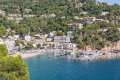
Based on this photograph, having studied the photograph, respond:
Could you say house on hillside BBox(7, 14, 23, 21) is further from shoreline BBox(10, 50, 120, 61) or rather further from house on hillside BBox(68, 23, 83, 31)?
shoreline BBox(10, 50, 120, 61)

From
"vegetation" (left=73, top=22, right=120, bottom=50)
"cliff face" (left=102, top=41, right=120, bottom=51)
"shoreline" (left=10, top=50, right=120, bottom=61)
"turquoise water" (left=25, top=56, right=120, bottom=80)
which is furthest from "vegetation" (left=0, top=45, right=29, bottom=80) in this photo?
"cliff face" (left=102, top=41, right=120, bottom=51)

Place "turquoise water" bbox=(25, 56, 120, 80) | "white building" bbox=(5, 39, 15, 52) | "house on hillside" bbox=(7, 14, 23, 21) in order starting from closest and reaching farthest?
1. "turquoise water" bbox=(25, 56, 120, 80)
2. "white building" bbox=(5, 39, 15, 52)
3. "house on hillside" bbox=(7, 14, 23, 21)

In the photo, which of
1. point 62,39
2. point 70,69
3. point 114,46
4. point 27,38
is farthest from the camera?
point 27,38

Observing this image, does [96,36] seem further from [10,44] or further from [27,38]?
[10,44]

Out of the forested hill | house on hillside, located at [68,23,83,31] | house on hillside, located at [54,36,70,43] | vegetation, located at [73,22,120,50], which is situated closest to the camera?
vegetation, located at [73,22,120,50]

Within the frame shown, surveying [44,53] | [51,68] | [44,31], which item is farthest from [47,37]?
[51,68]

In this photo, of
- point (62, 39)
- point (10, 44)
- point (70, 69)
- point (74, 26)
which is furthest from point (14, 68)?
point (74, 26)
